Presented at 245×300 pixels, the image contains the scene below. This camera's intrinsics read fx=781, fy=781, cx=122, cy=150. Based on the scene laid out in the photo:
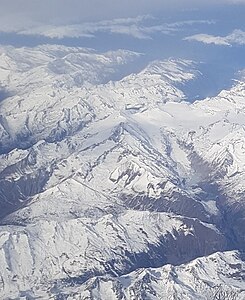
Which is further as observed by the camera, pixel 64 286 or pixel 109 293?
pixel 64 286

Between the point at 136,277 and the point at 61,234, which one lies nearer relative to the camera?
the point at 136,277

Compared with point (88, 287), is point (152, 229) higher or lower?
lower

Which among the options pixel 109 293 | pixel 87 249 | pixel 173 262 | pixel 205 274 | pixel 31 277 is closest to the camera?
pixel 109 293

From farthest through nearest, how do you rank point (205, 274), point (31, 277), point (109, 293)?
point (31, 277) → point (205, 274) → point (109, 293)

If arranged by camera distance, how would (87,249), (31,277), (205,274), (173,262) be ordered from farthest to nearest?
1. (173,262)
2. (87,249)
3. (31,277)
4. (205,274)

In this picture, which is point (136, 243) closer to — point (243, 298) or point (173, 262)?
point (173, 262)

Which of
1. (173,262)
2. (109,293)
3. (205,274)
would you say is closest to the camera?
(109,293)

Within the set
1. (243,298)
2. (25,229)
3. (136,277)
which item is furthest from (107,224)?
(243,298)

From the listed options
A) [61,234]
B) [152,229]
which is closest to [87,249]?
[61,234]

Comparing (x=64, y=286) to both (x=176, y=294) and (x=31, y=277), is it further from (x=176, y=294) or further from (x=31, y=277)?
(x=176, y=294)
